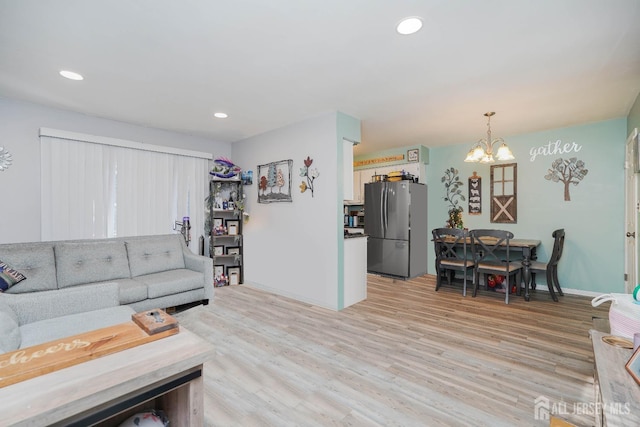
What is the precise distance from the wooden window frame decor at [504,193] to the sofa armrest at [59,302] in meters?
5.21

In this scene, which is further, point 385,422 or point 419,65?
point 419,65

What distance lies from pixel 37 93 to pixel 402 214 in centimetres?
495

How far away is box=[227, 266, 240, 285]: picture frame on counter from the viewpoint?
4.66m

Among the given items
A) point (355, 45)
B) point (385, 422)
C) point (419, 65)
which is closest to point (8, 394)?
point (385, 422)

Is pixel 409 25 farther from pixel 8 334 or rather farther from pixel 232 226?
pixel 232 226

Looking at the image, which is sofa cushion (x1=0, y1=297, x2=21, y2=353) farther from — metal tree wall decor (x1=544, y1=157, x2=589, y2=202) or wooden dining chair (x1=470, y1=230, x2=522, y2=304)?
metal tree wall decor (x1=544, y1=157, x2=589, y2=202)

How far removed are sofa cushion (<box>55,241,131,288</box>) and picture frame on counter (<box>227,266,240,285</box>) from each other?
1.57 meters

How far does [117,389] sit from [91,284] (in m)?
2.45

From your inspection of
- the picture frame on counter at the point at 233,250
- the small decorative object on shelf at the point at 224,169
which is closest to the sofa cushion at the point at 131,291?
the picture frame on counter at the point at 233,250

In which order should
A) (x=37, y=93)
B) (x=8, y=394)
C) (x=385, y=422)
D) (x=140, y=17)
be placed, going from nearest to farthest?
(x=8, y=394) → (x=385, y=422) → (x=140, y=17) → (x=37, y=93)

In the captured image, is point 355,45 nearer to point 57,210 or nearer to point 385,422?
point 385,422

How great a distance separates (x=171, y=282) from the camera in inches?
127

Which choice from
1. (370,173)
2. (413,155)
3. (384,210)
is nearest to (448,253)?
(384,210)

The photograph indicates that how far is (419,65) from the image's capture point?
2.38m
